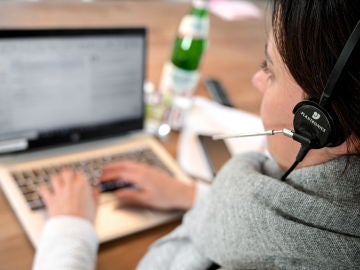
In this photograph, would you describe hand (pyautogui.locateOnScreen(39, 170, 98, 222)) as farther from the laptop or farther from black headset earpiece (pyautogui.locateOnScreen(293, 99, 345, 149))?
black headset earpiece (pyautogui.locateOnScreen(293, 99, 345, 149))

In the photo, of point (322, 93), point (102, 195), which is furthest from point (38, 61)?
point (322, 93)

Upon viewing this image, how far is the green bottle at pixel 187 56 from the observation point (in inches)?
48.3

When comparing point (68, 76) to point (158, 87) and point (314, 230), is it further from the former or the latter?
point (314, 230)

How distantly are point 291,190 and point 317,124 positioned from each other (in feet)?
0.33

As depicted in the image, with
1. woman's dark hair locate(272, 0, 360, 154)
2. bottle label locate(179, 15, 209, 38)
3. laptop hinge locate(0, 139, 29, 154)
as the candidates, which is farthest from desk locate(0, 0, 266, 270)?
woman's dark hair locate(272, 0, 360, 154)

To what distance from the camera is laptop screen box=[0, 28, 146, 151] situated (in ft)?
2.64

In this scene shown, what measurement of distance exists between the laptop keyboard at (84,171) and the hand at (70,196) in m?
0.02

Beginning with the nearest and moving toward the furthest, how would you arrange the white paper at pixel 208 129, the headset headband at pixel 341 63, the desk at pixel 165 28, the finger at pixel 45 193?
the headset headband at pixel 341 63 → the finger at pixel 45 193 → the white paper at pixel 208 129 → the desk at pixel 165 28

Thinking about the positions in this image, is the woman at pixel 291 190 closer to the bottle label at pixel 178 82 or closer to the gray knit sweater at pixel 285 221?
the gray knit sweater at pixel 285 221

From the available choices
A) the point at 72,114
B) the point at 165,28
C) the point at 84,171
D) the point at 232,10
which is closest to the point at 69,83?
the point at 72,114

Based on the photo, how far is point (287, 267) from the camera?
56 cm

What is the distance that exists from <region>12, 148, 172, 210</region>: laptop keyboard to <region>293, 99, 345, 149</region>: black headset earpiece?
0.44 meters

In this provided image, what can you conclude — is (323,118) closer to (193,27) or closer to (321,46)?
(321,46)

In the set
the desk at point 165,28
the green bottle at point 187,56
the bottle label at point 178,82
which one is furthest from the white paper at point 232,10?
the bottle label at point 178,82
